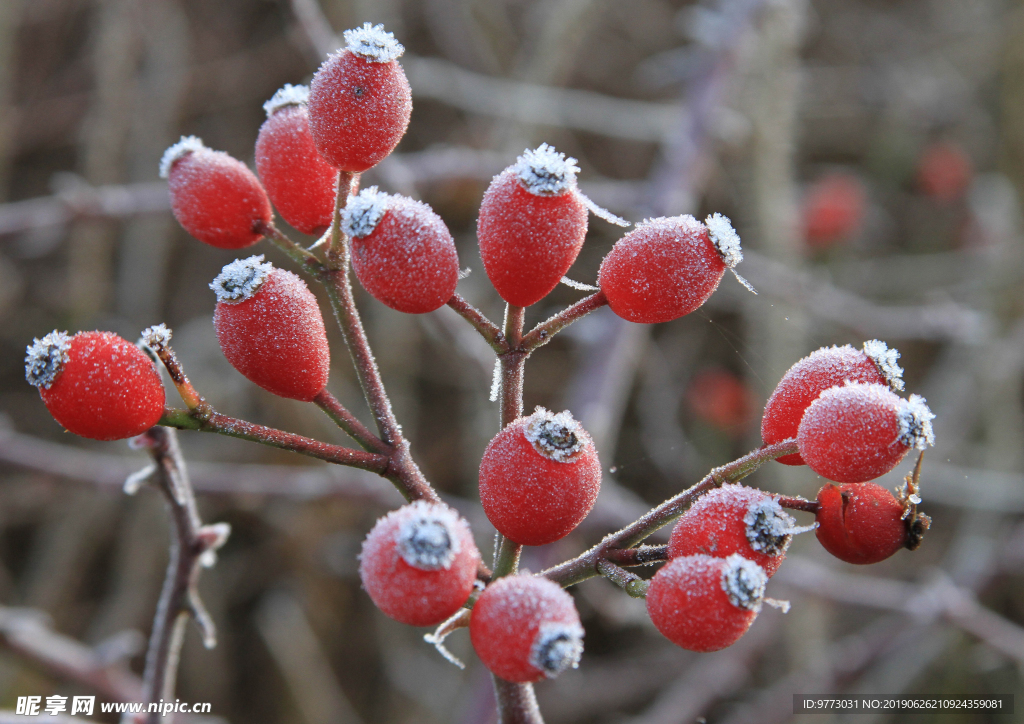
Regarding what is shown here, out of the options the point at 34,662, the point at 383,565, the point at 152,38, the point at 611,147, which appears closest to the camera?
the point at 383,565

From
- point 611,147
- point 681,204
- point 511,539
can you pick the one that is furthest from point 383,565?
point 611,147

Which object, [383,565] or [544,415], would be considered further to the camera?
[544,415]

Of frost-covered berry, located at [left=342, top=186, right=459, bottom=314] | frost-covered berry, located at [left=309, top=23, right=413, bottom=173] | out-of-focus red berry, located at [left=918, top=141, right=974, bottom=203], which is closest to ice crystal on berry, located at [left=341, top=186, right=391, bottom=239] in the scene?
frost-covered berry, located at [left=342, top=186, right=459, bottom=314]

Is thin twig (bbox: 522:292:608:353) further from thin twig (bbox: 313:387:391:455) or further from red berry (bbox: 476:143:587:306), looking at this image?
thin twig (bbox: 313:387:391:455)

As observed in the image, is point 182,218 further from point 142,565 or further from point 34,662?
point 142,565

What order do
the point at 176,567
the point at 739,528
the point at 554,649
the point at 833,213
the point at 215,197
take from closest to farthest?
the point at 554,649 → the point at 739,528 → the point at 215,197 → the point at 176,567 → the point at 833,213

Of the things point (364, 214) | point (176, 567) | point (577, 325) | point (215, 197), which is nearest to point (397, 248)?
point (364, 214)

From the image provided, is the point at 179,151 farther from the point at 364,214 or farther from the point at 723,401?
the point at 723,401
